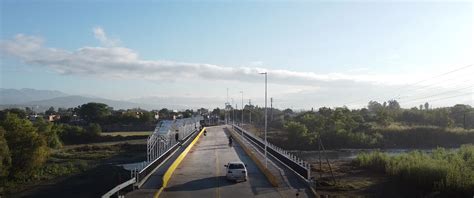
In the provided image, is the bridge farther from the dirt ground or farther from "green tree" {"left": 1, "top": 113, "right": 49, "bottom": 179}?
"green tree" {"left": 1, "top": 113, "right": 49, "bottom": 179}

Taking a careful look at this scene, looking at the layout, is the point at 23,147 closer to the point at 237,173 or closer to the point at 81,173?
the point at 81,173

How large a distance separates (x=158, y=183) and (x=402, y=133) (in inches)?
3850

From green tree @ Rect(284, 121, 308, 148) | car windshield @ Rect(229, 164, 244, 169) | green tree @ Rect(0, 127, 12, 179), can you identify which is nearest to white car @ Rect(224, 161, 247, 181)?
car windshield @ Rect(229, 164, 244, 169)

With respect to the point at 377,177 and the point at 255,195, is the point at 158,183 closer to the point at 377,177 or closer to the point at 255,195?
the point at 255,195

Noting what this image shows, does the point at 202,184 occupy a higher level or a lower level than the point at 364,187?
higher

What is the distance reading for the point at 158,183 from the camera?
29.0 metres

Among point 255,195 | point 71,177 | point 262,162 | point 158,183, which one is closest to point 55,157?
point 71,177

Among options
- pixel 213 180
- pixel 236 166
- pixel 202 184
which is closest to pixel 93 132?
pixel 213 180

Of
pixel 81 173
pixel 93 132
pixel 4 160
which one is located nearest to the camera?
pixel 4 160

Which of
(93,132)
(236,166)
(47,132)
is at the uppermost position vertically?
(47,132)

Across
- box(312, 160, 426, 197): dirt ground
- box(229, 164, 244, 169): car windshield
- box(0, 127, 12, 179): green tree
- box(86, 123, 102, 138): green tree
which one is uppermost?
box(86, 123, 102, 138): green tree

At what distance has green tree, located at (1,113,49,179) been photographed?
58906 mm

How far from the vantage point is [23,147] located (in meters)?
61.9

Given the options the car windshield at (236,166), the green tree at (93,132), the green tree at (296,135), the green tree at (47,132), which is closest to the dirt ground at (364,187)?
the car windshield at (236,166)
